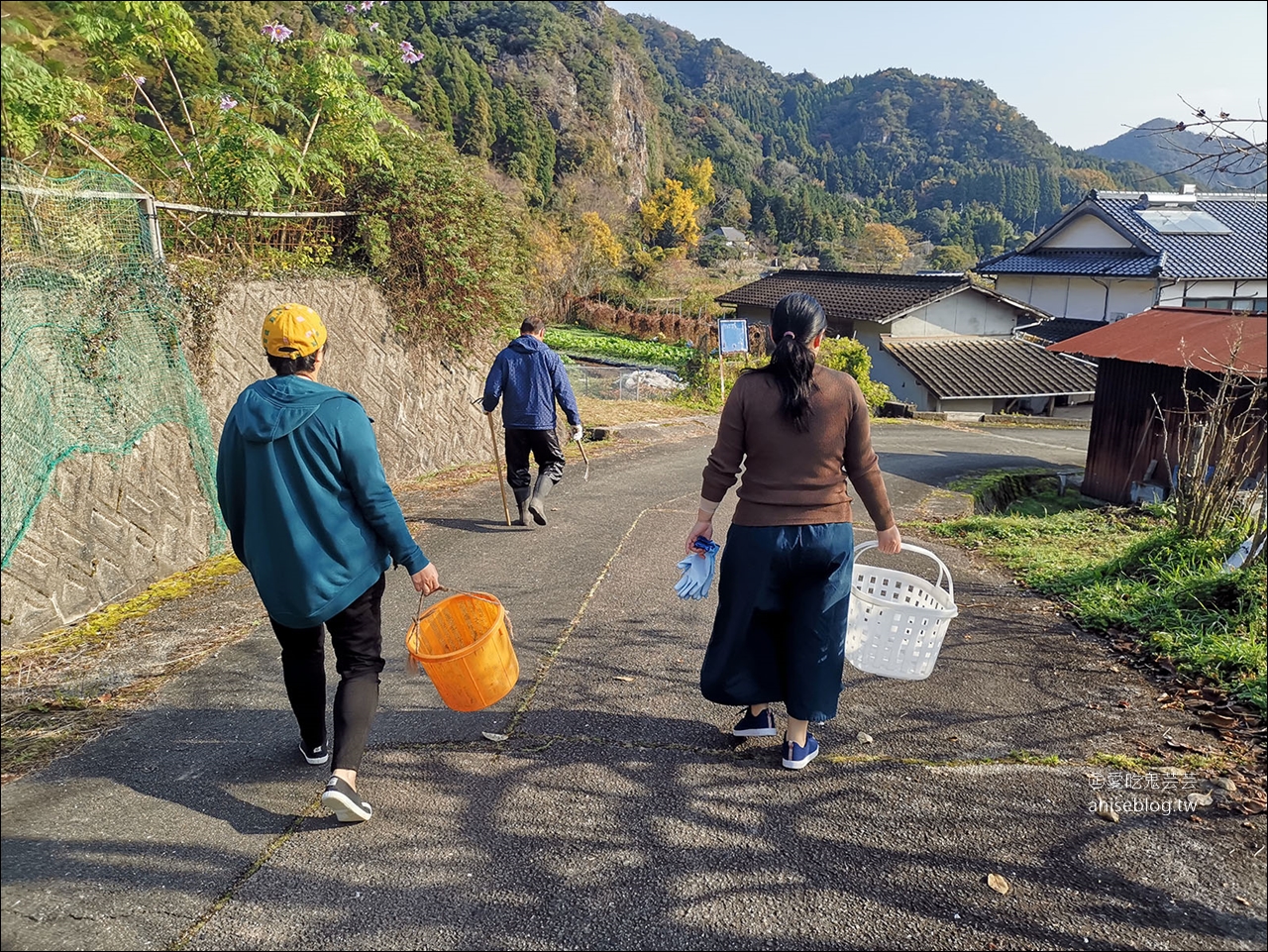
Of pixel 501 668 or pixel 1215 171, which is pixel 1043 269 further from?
pixel 501 668

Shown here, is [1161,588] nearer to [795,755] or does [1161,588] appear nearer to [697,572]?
[795,755]

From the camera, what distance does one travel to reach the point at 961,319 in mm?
28703

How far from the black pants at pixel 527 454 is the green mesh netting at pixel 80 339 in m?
2.15

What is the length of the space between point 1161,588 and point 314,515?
4.97 meters

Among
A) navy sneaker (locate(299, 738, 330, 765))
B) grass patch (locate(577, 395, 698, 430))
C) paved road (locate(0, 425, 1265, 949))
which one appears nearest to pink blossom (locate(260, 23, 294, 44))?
paved road (locate(0, 425, 1265, 949))

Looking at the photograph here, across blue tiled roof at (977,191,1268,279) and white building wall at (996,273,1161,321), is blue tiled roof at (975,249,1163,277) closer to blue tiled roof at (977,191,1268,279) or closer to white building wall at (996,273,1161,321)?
blue tiled roof at (977,191,1268,279)

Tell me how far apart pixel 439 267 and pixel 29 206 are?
490cm

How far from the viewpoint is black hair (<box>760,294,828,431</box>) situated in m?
3.23

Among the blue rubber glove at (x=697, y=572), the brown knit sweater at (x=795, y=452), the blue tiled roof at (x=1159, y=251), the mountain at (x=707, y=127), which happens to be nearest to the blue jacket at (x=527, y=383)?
the blue rubber glove at (x=697, y=572)

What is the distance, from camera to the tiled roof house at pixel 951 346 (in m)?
24.9

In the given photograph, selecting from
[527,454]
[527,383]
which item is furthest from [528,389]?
[527,454]

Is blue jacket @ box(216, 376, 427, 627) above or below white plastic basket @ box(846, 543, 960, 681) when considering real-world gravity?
above

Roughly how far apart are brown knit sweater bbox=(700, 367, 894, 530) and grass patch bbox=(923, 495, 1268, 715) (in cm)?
236

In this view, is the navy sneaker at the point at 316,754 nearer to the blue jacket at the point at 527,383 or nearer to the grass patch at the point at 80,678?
the grass patch at the point at 80,678
